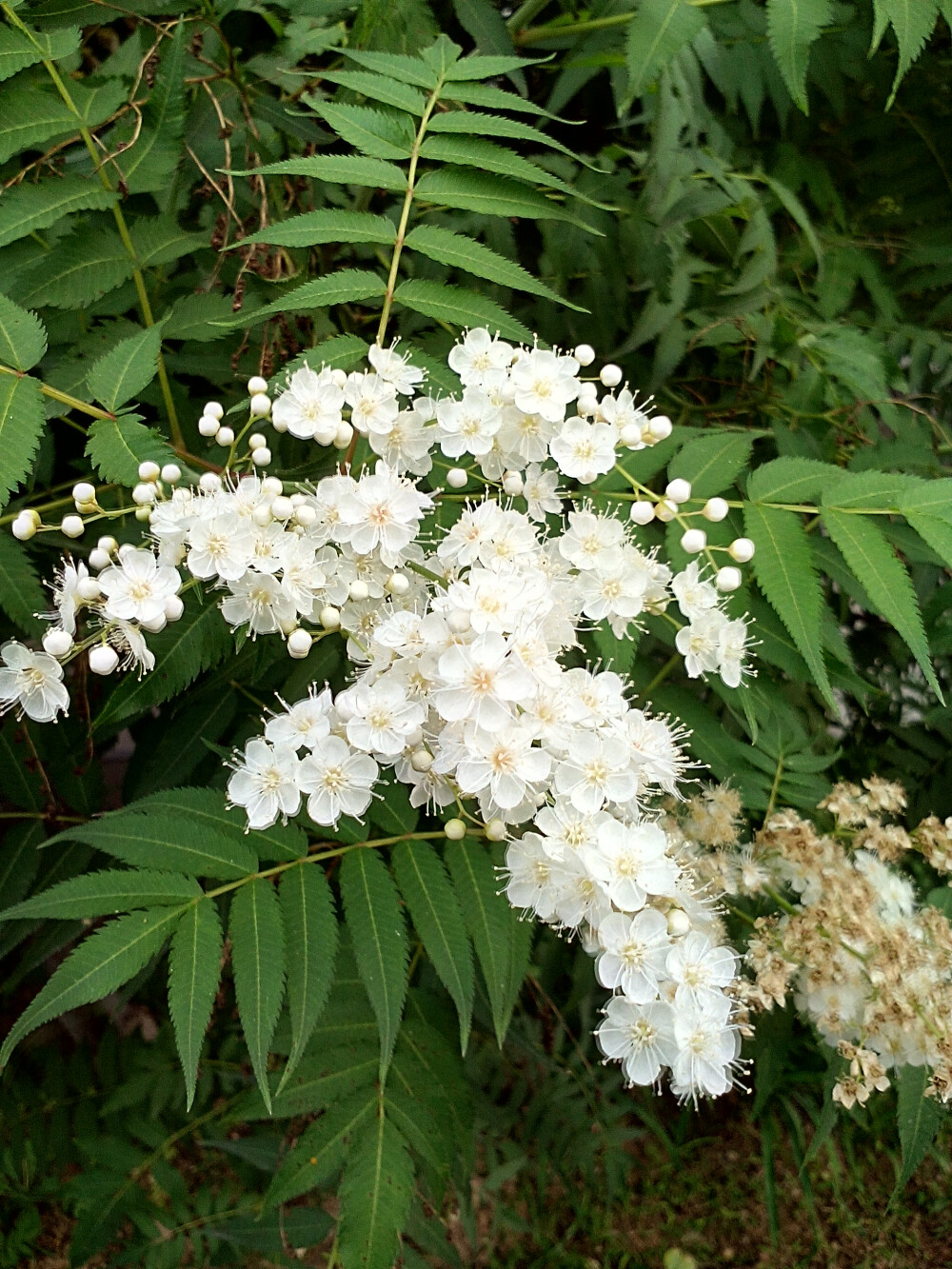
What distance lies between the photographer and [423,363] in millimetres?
1762

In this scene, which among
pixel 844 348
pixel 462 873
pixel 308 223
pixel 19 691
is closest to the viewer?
pixel 19 691

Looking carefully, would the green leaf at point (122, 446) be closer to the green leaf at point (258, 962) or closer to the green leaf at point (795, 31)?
the green leaf at point (258, 962)

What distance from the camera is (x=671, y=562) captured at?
1.89m

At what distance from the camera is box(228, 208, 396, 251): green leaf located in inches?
62.9

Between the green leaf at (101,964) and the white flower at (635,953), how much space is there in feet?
2.45

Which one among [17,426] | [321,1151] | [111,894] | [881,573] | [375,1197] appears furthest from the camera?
[321,1151]

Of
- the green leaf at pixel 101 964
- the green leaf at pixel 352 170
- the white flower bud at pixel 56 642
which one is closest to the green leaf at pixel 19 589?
the white flower bud at pixel 56 642

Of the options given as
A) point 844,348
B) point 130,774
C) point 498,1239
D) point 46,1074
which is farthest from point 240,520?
point 498,1239

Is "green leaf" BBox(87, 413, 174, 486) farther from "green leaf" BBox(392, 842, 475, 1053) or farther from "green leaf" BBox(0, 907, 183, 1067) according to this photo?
"green leaf" BBox(392, 842, 475, 1053)

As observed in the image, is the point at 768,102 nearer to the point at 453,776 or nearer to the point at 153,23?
the point at 153,23

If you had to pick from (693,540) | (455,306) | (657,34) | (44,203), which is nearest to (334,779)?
(693,540)

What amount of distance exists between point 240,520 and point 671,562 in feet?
2.95

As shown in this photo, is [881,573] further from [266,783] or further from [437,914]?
[266,783]

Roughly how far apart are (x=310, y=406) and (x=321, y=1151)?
1630mm
